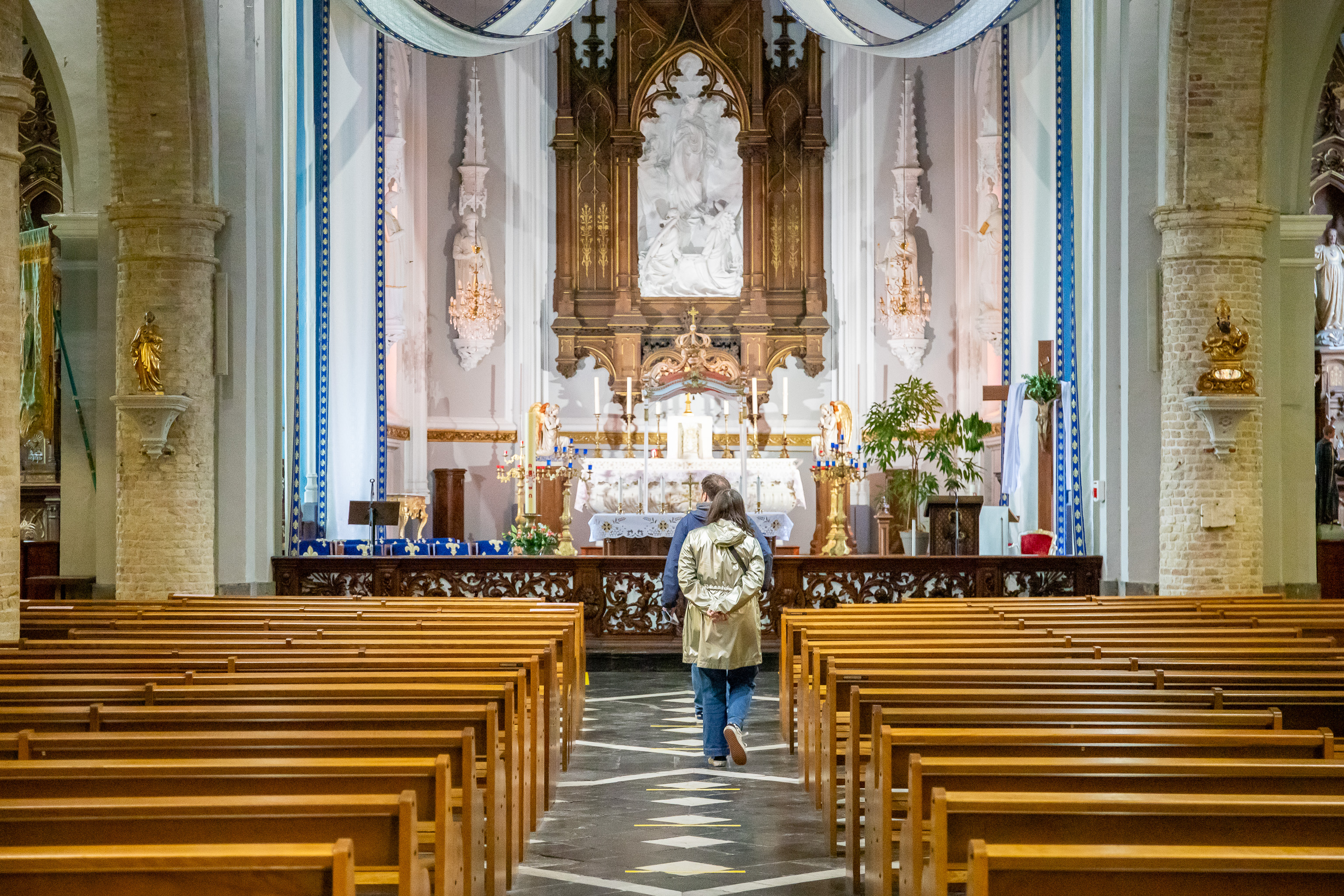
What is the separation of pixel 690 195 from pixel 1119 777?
17.9 metres

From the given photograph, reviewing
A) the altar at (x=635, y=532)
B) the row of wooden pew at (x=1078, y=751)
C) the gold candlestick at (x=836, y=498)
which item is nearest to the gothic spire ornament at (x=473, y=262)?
the altar at (x=635, y=532)

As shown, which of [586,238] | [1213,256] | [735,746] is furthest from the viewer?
[586,238]

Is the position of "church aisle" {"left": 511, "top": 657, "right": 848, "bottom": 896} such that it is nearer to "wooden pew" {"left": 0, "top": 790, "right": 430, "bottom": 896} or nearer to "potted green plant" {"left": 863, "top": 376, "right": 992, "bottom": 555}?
"wooden pew" {"left": 0, "top": 790, "right": 430, "bottom": 896}

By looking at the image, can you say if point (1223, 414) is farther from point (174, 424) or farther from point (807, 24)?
point (174, 424)

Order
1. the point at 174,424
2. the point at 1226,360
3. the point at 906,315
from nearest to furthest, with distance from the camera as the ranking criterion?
the point at 1226,360
the point at 174,424
the point at 906,315

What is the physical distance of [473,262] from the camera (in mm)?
19844

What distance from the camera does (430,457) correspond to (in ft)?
65.0

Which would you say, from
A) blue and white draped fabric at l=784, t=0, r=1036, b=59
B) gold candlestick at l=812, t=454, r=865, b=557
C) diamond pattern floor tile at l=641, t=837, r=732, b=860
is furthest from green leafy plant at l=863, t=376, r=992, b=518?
diamond pattern floor tile at l=641, t=837, r=732, b=860

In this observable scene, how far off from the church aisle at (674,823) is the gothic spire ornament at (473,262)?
11.6 meters

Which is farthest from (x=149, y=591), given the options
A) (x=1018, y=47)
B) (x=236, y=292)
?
(x=1018, y=47)

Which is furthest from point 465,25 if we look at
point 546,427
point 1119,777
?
point 1119,777

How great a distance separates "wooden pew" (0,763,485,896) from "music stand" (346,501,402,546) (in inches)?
435

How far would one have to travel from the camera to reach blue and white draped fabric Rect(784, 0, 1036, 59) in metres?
14.3

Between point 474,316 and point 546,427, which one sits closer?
point 546,427
